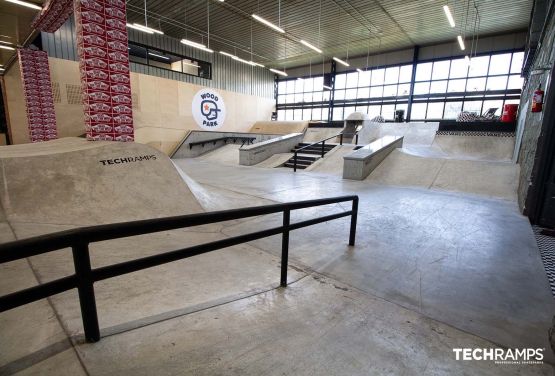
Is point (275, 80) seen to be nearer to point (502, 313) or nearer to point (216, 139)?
point (216, 139)

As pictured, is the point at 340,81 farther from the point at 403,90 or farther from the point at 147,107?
the point at 147,107

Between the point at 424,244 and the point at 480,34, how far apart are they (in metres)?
16.6

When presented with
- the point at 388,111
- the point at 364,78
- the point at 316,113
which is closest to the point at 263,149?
the point at 388,111

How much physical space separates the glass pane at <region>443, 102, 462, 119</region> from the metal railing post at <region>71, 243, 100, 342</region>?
61.3ft

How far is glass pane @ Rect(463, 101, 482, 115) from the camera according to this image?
1470cm

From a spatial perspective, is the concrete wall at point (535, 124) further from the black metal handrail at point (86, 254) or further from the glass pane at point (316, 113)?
the glass pane at point (316, 113)

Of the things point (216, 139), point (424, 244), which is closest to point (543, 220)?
point (424, 244)

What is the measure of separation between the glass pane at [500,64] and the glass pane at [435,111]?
2.78m

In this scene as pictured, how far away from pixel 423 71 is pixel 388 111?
298cm

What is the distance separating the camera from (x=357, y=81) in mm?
18688

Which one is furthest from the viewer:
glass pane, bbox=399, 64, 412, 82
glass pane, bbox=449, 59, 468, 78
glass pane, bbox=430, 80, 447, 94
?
glass pane, bbox=399, 64, 412, 82

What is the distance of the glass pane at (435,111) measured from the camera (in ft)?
51.3

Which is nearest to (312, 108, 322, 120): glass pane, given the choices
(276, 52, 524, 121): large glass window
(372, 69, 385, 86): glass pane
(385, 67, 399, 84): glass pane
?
(276, 52, 524, 121): large glass window

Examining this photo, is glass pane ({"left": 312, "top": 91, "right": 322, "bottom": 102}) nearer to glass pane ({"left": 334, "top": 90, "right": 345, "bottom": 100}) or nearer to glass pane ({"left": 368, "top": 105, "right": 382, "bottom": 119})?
glass pane ({"left": 334, "top": 90, "right": 345, "bottom": 100})
